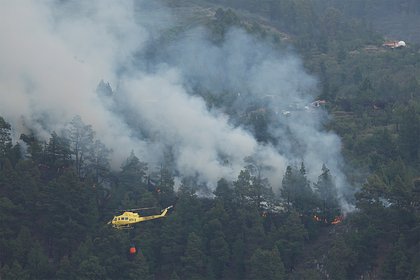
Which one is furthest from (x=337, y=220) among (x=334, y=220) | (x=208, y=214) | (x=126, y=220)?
(x=126, y=220)

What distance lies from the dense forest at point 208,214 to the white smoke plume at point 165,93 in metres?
1.19

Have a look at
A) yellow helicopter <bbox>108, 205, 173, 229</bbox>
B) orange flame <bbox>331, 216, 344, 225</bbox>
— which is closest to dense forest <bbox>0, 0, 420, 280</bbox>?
orange flame <bbox>331, 216, 344, 225</bbox>

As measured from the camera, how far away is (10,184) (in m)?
59.6

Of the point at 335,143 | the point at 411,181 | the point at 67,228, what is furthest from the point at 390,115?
the point at 67,228

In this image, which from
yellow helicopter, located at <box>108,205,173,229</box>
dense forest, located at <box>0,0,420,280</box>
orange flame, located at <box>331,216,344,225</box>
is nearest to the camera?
dense forest, located at <box>0,0,420,280</box>

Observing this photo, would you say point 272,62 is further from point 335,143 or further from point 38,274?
point 38,274

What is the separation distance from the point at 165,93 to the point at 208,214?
16425mm

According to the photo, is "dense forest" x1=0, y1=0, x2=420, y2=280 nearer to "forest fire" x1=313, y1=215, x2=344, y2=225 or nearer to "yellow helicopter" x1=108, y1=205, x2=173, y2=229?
"forest fire" x1=313, y1=215, x2=344, y2=225

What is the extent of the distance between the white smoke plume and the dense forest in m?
1.19

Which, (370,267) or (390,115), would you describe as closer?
(370,267)

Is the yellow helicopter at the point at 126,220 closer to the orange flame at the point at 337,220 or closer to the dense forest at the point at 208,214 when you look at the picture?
the dense forest at the point at 208,214

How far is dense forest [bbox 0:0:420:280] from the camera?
5616 cm

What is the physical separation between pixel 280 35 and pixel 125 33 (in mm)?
17811

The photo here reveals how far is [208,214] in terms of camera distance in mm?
60344
